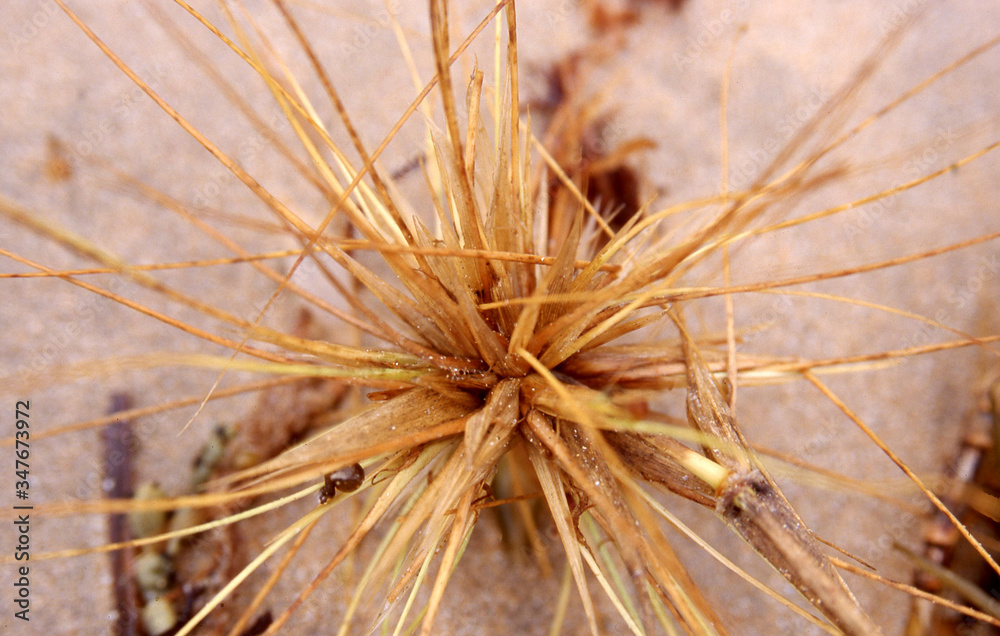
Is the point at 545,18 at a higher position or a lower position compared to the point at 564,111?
higher

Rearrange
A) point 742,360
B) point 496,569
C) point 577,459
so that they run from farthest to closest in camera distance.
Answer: point 496,569, point 742,360, point 577,459

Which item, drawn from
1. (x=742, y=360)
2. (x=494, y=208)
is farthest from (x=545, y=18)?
(x=742, y=360)

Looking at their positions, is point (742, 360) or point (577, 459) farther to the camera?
point (742, 360)

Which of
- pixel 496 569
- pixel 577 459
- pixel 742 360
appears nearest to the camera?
pixel 577 459

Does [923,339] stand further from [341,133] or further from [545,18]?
[341,133]
